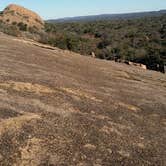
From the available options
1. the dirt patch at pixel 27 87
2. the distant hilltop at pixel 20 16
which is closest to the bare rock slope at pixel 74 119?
the dirt patch at pixel 27 87

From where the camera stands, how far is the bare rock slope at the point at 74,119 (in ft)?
29.4

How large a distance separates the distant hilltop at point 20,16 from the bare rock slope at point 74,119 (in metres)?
60.1

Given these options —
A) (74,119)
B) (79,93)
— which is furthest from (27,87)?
(74,119)

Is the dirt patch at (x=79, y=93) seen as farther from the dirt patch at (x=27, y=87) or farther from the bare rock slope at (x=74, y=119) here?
the dirt patch at (x=27, y=87)

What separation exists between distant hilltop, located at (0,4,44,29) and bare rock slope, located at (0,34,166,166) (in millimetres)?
60096

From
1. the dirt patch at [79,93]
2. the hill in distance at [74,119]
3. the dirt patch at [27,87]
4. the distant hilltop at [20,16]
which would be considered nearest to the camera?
the hill in distance at [74,119]

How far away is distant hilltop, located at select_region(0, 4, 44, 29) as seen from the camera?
75.0 m

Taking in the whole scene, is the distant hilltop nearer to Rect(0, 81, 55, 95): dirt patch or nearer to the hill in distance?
the hill in distance

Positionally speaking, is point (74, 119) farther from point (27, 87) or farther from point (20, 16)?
point (20, 16)

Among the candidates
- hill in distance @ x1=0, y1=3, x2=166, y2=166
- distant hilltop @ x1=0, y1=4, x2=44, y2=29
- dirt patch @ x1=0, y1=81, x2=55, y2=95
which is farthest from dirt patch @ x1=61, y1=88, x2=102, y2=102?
distant hilltop @ x1=0, y1=4, x2=44, y2=29

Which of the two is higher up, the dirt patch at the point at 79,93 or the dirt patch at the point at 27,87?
the dirt patch at the point at 27,87

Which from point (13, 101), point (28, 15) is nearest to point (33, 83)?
point (13, 101)

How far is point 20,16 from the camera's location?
78500 mm

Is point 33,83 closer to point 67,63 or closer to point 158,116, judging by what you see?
point 158,116
